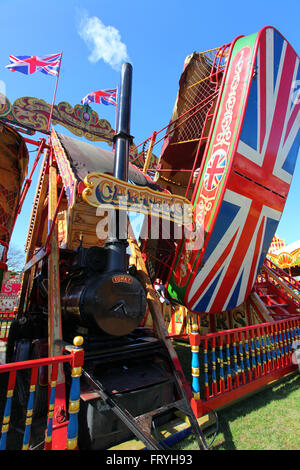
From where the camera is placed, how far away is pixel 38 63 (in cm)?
877

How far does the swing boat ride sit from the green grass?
18 cm

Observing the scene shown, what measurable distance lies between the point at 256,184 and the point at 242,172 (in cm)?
56

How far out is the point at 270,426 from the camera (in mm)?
2996

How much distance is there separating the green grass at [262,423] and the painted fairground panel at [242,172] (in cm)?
186

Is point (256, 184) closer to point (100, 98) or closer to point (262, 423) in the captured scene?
point (262, 423)

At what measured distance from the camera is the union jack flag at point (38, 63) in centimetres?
868

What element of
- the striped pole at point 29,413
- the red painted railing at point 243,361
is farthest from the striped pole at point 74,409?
the red painted railing at point 243,361

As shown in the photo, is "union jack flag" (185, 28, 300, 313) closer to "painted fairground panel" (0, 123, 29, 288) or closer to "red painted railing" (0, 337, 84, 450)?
"red painted railing" (0, 337, 84, 450)

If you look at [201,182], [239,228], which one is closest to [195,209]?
[201,182]

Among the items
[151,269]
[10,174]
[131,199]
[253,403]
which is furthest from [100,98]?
[253,403]

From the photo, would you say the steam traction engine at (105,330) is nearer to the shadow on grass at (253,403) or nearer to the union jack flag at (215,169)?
the shadow on grass at (253,403)
